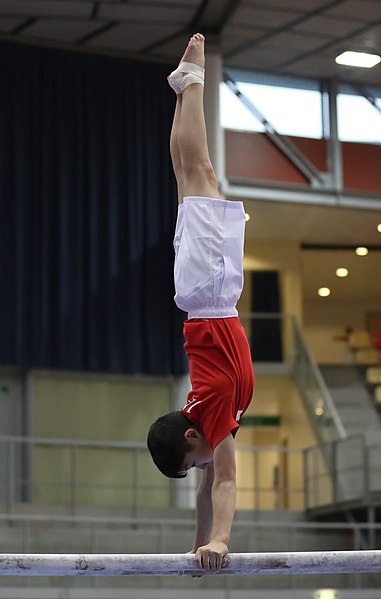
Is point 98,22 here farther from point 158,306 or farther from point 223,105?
point 158,306

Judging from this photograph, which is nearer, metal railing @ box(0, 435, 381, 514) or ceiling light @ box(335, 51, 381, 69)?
metal railing @ box(0, 435, 381, 514)

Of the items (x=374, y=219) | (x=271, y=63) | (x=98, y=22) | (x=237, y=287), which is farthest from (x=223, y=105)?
(x=237, y=287)

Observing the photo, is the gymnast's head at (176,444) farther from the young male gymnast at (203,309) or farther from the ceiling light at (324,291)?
the ceiling light at (324,291)

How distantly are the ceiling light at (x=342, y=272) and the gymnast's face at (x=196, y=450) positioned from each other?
1788 cm

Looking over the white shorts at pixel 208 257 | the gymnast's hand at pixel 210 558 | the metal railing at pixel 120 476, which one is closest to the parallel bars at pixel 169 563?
the gymnast's hand at pixel 210 558

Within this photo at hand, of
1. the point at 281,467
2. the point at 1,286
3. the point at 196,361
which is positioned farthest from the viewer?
the point at 281,467

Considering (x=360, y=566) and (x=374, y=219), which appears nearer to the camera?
(x=360, y=566)

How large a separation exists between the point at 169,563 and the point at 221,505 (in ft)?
1.09

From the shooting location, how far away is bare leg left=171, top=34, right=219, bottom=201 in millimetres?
5125

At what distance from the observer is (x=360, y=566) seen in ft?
15.4

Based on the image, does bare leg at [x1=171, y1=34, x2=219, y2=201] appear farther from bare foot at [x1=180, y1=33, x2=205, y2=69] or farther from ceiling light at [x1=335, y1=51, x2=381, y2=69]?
ceiling light at [x1=335, y1=51, x2=381, y2=69]

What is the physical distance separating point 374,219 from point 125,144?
4.74 meters

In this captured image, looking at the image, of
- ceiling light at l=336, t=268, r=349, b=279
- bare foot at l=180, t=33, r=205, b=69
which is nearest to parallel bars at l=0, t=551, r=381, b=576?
bare foot at l=180, t=33, r=205, b=69

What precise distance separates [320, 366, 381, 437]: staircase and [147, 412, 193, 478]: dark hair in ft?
43.2
